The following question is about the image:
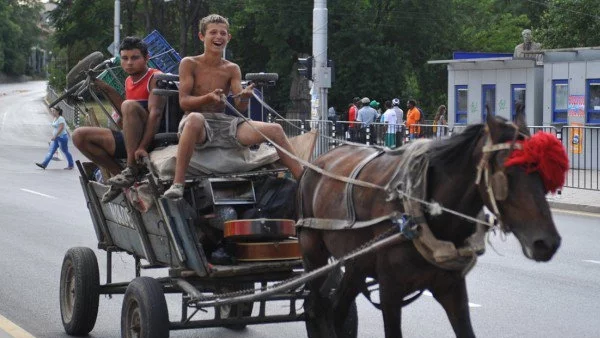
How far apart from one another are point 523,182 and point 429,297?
5460mm

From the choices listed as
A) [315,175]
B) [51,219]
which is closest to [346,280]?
[315,175]

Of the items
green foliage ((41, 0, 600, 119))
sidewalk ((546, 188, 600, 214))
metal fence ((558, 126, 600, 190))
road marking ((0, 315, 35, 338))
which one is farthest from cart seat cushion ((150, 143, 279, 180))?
green foliage ((41, 0, 600, 119))

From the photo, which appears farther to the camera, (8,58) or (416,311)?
(8,58)

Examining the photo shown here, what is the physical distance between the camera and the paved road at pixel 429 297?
8.95 metres

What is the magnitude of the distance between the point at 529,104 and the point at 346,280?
915 inches

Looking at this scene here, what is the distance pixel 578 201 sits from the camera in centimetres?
1928

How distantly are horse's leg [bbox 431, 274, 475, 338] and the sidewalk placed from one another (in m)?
12.9

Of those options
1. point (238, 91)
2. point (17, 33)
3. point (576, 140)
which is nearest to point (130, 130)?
point (238, 91)

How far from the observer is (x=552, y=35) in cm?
4131

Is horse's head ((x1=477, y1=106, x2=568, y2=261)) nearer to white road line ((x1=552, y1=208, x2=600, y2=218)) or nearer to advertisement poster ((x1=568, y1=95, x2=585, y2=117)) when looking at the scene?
white road line ((x1=552, y1=208, x2=600, y2=218))

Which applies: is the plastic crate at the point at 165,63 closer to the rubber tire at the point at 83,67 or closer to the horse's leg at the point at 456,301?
the rubber tire at the point at 83,67

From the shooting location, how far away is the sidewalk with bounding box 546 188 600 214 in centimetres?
1872

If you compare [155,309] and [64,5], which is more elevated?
[64,5]

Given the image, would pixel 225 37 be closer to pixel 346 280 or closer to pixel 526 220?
pixel 346 280
